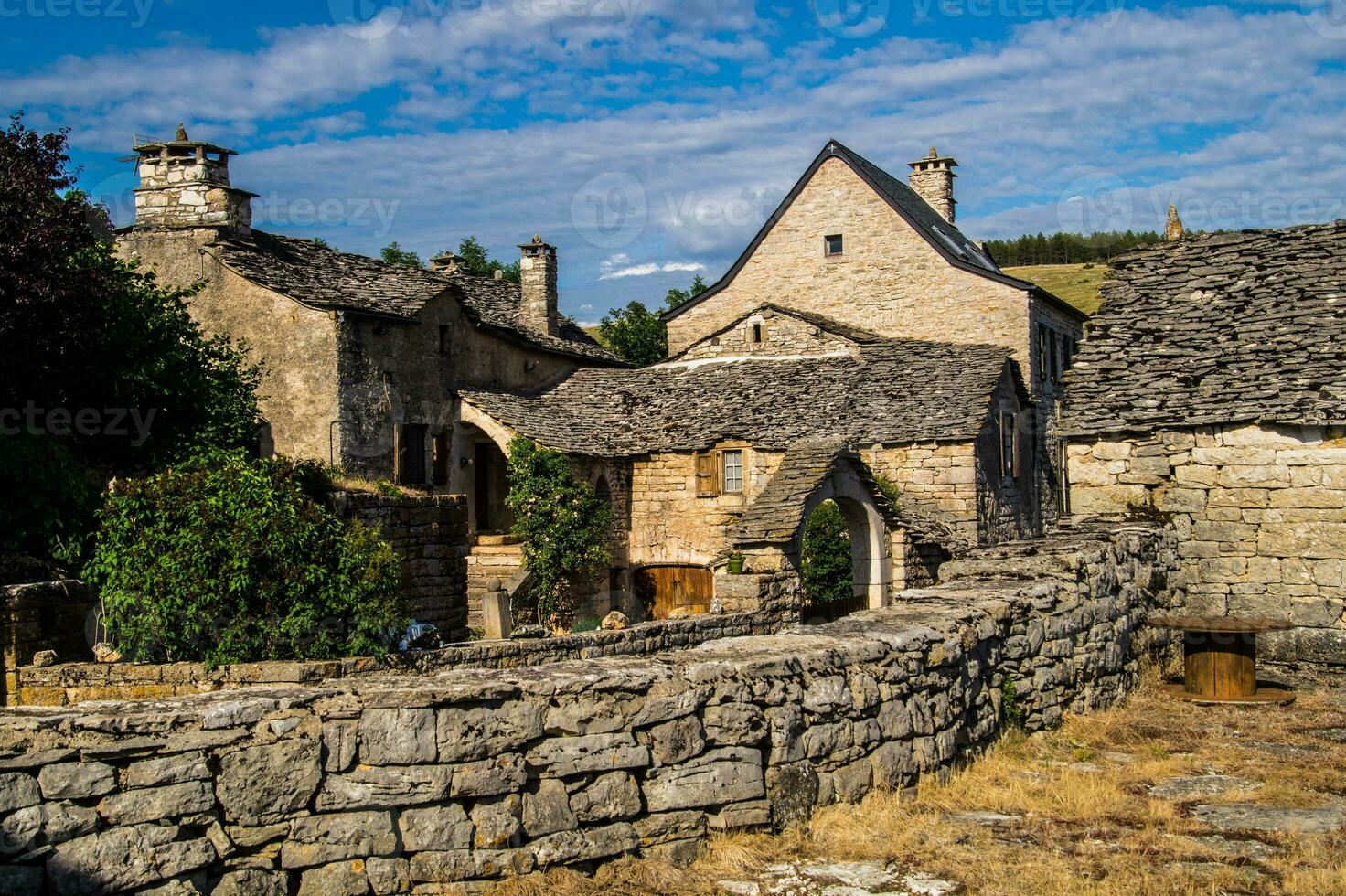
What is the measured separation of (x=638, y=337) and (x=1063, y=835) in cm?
4136

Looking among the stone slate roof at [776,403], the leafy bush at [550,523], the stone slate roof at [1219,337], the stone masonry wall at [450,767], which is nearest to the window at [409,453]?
the stone slate roof at [776,403]

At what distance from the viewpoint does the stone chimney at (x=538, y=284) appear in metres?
31.1

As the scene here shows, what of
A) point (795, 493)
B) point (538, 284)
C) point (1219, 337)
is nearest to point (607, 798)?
point (795, 493)

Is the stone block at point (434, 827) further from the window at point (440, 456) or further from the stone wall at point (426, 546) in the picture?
the window at point (440, 456)

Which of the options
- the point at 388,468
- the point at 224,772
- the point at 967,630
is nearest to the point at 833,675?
the point at 967,630

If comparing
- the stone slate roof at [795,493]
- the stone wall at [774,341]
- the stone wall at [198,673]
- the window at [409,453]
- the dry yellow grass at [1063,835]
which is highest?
the stone wall at [774,341]

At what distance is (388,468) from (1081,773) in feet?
60.4

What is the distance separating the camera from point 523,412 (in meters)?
26.3

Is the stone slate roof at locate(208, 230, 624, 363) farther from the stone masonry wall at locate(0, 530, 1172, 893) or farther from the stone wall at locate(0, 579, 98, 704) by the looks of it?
the stone masonry wall at locate(0, 530, 1172, 893)

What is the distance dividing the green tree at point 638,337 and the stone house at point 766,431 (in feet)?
55.9

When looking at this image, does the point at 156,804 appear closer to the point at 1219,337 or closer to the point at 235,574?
the point at 235,574

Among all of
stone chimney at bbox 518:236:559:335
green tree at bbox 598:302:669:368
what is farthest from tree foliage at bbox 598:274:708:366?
stone chimney at bbox 518:236:559:335

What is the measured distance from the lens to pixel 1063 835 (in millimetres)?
6352

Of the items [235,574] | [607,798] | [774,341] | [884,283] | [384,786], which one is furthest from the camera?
[884,283]
